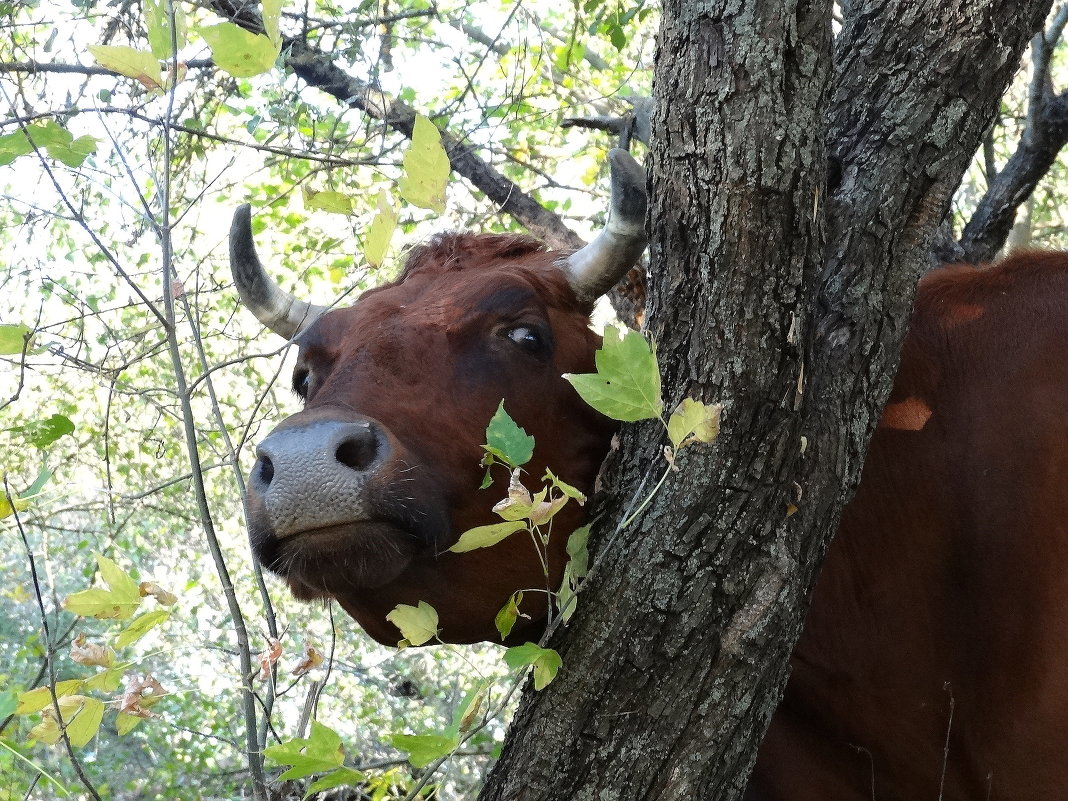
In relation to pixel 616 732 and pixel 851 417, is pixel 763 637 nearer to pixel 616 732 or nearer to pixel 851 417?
pixel 616 732

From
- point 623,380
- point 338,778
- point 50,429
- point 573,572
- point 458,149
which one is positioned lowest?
point 338,778

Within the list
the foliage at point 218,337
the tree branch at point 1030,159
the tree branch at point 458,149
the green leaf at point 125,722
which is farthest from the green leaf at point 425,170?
the tree branch at point 1030,159

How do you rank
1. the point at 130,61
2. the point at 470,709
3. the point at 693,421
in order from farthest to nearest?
the point at 130,61 → the point at 470,709 → the point at 693,421

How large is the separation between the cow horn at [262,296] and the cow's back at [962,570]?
2.10 meters

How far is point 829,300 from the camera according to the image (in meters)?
2.46

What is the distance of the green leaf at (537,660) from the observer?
2.04 m

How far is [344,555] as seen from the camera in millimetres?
2488

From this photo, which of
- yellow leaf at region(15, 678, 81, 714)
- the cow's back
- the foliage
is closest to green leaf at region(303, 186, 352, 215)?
the foliage

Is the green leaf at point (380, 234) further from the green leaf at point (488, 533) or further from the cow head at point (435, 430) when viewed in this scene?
the green leaf at point (488, 533)

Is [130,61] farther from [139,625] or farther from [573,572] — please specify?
[573,572]

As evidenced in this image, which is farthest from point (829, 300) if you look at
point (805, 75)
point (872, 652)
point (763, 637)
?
point (872, 652)

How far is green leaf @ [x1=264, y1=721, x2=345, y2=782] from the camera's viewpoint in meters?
2.07

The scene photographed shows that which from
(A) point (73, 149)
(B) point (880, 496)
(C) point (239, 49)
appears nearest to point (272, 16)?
(C) point (239, 49)

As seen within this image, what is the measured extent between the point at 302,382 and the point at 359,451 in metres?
1.09
